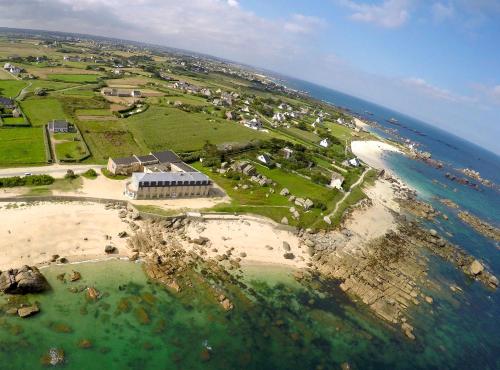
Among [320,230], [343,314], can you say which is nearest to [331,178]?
[320,230]

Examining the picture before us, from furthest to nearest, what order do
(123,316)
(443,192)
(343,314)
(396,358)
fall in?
(443,192) → (343,314) → (396,358) → (123,316)

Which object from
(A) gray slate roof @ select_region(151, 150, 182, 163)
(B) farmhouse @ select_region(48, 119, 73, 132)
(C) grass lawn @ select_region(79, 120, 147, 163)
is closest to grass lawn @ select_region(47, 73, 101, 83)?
(C) grass lawn @ select_region(79, 120, 147, 163)

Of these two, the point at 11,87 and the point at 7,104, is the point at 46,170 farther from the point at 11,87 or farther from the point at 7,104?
the point at 11,87

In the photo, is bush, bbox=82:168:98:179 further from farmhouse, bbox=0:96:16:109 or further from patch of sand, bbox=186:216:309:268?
farmhouse, bbox=0:96:16:109

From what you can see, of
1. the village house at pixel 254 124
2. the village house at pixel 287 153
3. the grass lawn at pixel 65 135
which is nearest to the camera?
the grass lawn at pixel 65 135

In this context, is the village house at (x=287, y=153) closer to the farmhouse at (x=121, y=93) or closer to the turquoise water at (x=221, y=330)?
the turquoise water at (x=221, y=330)

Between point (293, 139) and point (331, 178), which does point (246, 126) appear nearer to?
point (293, 139)

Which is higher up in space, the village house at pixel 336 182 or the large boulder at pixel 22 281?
the village house at pixel 336 182

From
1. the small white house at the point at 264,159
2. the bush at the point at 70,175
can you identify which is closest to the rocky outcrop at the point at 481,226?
the small white house at the point at 264,159
